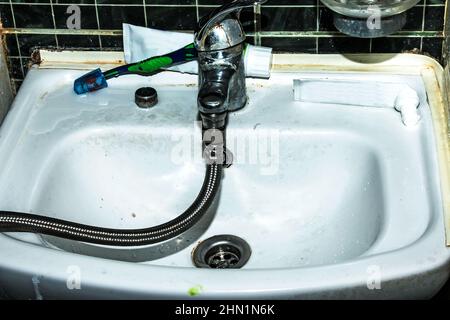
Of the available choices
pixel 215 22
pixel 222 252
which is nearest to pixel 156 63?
pixel 215 22

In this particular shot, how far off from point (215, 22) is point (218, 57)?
4 cm

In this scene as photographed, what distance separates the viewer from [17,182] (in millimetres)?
854

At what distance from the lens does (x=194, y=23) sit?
974 millimetres

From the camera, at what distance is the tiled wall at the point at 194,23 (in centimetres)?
95

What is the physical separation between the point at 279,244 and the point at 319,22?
0.95 ft

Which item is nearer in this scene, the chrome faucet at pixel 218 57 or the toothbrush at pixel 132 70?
the chrome faucet at pixel 218 57

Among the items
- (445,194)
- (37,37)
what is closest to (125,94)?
(37,37)

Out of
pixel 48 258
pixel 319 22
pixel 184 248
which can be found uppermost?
pixel 319 22

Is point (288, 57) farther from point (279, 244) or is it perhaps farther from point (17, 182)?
point (17, 182)

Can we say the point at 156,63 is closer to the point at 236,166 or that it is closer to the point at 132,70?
the point at 132,70

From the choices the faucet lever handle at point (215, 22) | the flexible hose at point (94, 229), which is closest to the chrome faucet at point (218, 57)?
the faucet lever handle at point (215, 22)

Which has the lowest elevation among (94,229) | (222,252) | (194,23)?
(222,252)

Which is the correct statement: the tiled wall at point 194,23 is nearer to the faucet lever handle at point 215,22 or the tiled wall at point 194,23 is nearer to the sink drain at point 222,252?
the faucet lever handle at point 215,22
